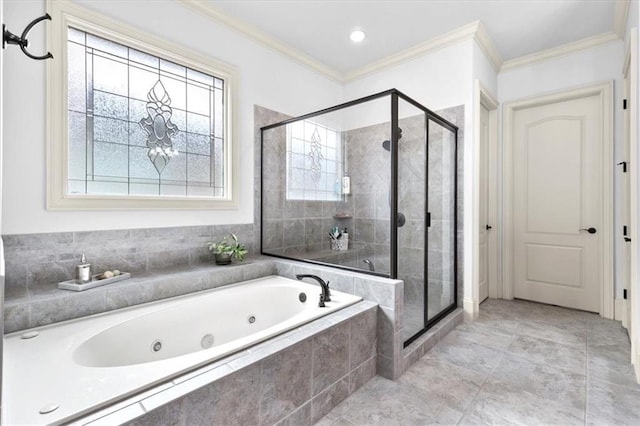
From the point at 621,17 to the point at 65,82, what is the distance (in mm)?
4211

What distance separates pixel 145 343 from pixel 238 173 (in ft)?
5.11

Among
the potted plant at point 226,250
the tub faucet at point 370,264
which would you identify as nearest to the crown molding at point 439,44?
the potted plant at point 226,250

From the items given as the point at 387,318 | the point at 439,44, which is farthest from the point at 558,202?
the point at 387,318

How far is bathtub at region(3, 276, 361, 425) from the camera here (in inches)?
42.8

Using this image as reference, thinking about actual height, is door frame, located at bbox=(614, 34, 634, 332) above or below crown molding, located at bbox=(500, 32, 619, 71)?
below

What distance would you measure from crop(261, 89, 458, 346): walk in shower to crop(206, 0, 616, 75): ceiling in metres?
0.84

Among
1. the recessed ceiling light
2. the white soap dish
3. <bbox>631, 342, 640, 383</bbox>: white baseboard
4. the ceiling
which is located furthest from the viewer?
the recessed ceiling light

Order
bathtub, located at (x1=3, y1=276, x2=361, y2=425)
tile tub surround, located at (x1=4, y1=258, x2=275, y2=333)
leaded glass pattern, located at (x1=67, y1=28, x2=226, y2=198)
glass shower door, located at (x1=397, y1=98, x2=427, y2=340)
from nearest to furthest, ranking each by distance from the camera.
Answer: bathtub, located at (x1=3, y1=276, x2=361, y2=425) < tile tub surround, located at (x1=4, y1=258, x2=275, y2=333) < leaded glass pattern, located at (x1=67, y1=28, x2=226, y2=198) < glass shower door, located at (x1=397, y1=98, x2=427, y2=340)

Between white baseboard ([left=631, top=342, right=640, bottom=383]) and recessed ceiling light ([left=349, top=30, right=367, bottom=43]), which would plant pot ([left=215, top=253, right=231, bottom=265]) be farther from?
white baseboard ([left=631, top=342, right=640, bottom=383])

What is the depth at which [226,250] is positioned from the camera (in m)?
2.58

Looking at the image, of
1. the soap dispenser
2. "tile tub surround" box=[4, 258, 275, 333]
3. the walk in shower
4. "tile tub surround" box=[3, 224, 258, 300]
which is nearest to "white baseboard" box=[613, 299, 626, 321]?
the walk in shower

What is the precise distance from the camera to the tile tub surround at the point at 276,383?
3.58 feet

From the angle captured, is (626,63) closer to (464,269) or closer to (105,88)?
(464,269)

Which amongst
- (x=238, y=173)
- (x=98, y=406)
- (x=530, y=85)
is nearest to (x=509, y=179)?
(x=530, y=85)
